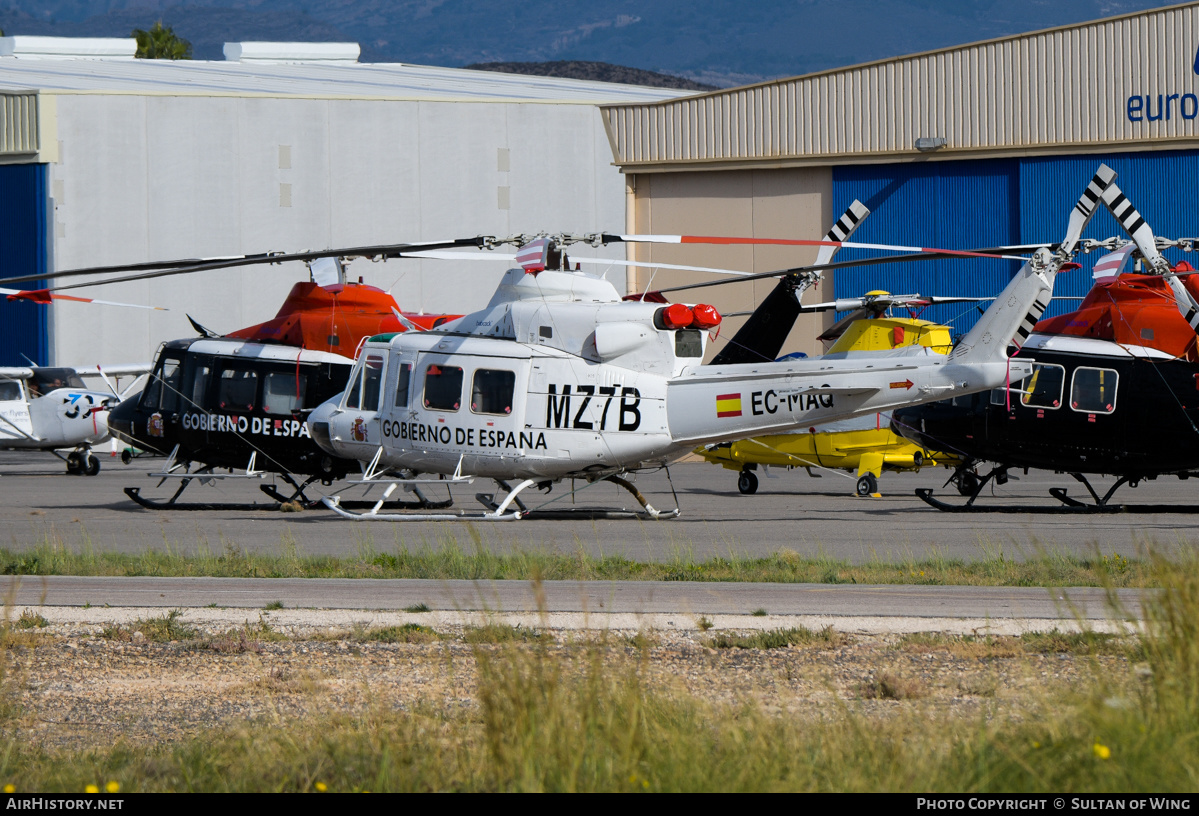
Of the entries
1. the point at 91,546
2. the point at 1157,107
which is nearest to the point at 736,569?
the point at 91,546

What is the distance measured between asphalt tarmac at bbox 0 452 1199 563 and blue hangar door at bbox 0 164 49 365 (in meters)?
16.8

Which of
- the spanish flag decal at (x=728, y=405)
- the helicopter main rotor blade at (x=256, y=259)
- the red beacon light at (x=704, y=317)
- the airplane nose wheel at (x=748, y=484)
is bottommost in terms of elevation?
the airplane nose wheel at (x=748, y=484)

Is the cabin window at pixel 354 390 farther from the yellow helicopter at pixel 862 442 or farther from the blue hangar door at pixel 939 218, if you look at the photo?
the blue hangar door at pixel 939 218

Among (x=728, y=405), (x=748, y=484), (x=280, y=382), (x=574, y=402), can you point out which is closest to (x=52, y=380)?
(x=280, y=382)

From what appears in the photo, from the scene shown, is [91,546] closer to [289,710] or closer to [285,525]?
[285,525]

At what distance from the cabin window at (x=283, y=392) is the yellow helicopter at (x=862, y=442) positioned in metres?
5.95

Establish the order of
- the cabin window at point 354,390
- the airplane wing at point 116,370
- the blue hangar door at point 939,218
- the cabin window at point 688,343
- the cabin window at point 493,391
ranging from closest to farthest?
the cabin window at point 688,343 < the cabin window at point 493,391 < the cabin window at point 354,390 < the airplane wing at point 116,370 < the blue hangar door at point 939,218

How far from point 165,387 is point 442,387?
5560 mm

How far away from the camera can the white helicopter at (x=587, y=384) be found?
1633 centimetres

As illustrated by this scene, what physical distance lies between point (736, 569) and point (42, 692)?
6303 mm

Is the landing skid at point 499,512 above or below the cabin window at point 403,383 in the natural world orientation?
below

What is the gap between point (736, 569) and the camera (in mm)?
12992

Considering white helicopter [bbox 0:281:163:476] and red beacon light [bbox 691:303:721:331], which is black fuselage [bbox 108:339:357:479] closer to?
red beacon light [bbox 691:303:721:331]

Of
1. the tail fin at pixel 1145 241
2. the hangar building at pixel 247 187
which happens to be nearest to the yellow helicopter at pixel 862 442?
the tail fin at pixel 1145 241
